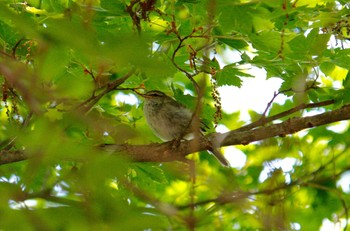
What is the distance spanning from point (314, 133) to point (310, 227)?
1.25 metres

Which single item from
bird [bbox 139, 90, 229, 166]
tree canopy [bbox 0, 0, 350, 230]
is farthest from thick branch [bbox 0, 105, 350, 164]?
bird [bbox 139, 90, 229, 166]

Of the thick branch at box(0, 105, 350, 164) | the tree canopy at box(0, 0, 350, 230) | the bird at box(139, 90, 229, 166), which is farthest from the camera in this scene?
the bird at box(139, 90, 229, 166)

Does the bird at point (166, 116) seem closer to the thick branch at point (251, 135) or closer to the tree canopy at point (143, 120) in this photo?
the tree canopy at point (143, 120)

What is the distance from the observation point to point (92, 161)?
4.68ft

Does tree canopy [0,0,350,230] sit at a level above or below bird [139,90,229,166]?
below

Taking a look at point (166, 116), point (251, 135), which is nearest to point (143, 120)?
point (166, 116)

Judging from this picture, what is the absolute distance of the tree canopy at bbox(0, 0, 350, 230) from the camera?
4.83ft

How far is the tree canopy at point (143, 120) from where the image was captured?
1472mm

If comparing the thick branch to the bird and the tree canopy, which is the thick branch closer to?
the tree canopy

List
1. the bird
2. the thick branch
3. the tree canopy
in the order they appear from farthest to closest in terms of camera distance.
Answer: the bird < the thick branch < the tree canopy

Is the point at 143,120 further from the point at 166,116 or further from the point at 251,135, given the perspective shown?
the point at 251,135

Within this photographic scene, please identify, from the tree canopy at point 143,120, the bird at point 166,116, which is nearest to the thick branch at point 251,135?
the tree canopy at point 143,120

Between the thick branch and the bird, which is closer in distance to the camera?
the thick branch

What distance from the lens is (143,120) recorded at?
5.74 meters
